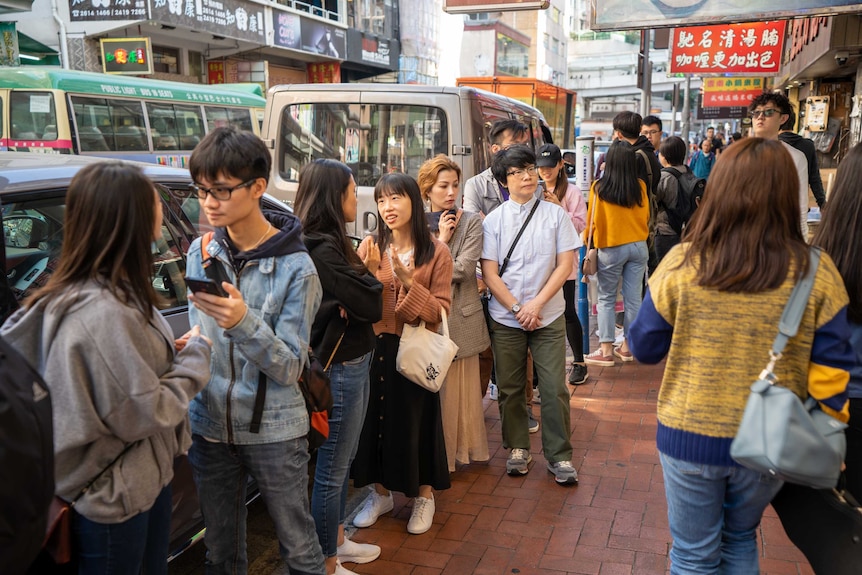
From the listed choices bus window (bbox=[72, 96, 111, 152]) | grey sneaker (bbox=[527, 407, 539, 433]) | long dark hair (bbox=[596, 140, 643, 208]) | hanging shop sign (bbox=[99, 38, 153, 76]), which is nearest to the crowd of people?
grey sneaker (bbox=[527, 407, 539, 433])

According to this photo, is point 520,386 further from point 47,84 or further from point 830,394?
point 47,84

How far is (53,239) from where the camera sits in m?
2.94

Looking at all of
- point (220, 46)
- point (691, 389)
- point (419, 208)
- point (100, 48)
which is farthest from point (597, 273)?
point (220, 46)

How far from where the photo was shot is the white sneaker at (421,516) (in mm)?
3660

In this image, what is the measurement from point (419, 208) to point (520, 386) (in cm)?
128

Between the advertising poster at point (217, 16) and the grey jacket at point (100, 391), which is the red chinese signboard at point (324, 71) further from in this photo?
the grey jacket at point (100, 391)

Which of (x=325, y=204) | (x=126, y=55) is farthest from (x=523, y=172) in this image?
(x=126, y=55)

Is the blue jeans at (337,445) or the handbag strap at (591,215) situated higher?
the handbag strap at (591,215)

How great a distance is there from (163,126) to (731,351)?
1400 cm

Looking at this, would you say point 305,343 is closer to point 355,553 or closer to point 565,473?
point 355,553

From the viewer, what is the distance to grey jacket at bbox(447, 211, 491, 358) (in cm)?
402

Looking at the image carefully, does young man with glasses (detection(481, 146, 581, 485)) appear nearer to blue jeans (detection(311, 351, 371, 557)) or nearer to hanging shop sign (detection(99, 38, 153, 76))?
blue jeans (detection(311, 351, 371, 557))

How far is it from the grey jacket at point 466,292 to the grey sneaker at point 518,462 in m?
0.66

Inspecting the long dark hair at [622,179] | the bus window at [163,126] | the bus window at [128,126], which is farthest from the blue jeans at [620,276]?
the bus window at [163,126]
